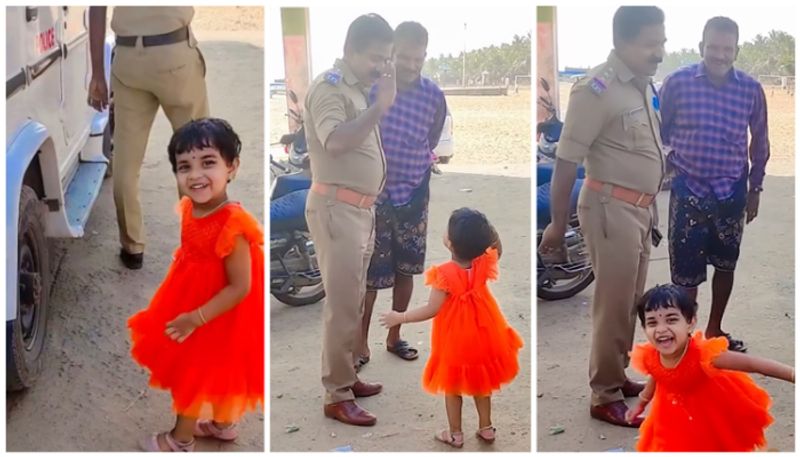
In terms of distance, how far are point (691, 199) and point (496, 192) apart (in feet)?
2.03

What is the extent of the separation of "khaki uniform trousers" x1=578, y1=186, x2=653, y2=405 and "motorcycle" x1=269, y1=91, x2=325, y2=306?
880mm

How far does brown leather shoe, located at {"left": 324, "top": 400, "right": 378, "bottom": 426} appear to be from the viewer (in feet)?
11.1

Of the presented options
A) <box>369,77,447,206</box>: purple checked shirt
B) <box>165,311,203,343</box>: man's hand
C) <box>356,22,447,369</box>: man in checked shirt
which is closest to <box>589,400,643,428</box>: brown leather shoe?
<box>356,22,447,369</box>: man in checked shirt

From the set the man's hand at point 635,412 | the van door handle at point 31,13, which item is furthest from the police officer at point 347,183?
the van door handle at point 31,13

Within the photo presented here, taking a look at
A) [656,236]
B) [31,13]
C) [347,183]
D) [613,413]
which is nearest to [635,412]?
[613,413]

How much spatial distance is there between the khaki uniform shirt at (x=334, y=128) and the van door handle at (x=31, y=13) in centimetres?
94

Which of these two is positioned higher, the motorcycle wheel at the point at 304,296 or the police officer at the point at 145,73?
the police officer at the point at 145,73

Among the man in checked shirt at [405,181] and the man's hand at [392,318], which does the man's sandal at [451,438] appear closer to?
the man in checked shirt at [405,181]

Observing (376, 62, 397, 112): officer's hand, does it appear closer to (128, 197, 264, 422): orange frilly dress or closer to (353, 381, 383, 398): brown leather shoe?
(128, 197, 264, 422): orange frilly dress

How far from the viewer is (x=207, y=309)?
10.5 ft

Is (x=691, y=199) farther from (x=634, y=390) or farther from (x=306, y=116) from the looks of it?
(x=306, y=116)

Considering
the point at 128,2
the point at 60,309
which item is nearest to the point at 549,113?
the point at 128,2

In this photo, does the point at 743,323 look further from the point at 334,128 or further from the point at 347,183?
the point at 334,128

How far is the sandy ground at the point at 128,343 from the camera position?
10.9 ft
